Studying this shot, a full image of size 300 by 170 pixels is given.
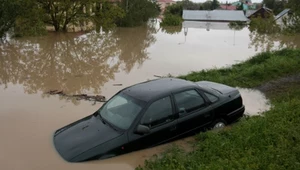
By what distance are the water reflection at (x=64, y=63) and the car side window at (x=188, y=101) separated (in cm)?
489

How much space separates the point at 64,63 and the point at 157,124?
10245 mm

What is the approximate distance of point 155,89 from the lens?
5.77m

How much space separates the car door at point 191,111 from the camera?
5684 mm

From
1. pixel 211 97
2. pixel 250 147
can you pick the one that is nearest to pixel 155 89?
pixel 211 97

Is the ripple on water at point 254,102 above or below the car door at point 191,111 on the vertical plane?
below

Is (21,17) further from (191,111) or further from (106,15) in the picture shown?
(191,111)

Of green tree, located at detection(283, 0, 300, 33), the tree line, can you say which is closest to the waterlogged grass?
green tree, located at detection(283, 0, 300, 33)

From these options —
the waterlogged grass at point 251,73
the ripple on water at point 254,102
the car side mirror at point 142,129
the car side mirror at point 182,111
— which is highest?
the car side mirror at point 182,111

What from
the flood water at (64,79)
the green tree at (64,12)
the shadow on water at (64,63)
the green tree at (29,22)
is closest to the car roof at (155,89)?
the flood water at (64,79)

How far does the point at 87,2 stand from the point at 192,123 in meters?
23.4

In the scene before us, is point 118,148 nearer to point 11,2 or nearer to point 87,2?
point 11,2

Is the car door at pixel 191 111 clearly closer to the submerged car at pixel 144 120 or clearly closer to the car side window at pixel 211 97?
the submerged car at pixel 144 120

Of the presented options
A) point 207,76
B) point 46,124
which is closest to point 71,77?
point 46,124

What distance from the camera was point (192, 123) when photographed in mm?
5844
